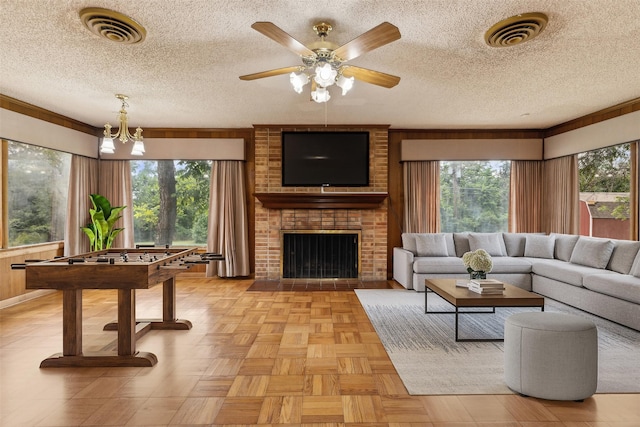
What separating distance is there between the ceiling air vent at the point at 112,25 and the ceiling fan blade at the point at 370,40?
4.54 feet

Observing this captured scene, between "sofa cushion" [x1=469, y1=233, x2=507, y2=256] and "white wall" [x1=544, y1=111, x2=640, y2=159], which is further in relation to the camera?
"sofa cushion" [x1=469, y1=233, x2=507, y2=256]

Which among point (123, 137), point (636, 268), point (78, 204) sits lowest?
point (636, 268)

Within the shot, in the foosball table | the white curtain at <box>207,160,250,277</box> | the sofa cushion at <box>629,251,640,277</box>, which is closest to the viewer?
the foosball table

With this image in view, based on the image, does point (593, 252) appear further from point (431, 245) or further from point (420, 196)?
point (420, 196)

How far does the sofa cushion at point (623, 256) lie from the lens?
4.03m

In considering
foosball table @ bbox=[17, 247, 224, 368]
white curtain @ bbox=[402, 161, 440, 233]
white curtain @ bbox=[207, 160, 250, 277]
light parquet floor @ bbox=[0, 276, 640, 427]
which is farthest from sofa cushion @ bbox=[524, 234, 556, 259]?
foosball table @ bbox=[17, 247, 224, 368]

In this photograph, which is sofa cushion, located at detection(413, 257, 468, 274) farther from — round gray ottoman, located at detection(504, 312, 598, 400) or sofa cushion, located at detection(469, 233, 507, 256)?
round gray ottoman, located at detection(504, 312, 598, 400)

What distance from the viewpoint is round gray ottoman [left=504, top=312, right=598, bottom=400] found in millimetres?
2148

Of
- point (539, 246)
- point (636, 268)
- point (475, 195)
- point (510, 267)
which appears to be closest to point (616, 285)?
point (636, 268)

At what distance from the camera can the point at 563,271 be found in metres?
4.42

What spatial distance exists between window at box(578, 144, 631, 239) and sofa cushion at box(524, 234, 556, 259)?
658 mm

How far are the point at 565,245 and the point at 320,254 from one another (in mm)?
3410

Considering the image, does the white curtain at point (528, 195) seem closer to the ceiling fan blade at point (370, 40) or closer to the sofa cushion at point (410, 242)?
the sofa cushion at point (410, 242)

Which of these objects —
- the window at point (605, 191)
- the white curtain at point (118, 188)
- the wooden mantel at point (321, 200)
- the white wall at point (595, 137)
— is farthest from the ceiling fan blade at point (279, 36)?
the white curtain at point (118, 188)
